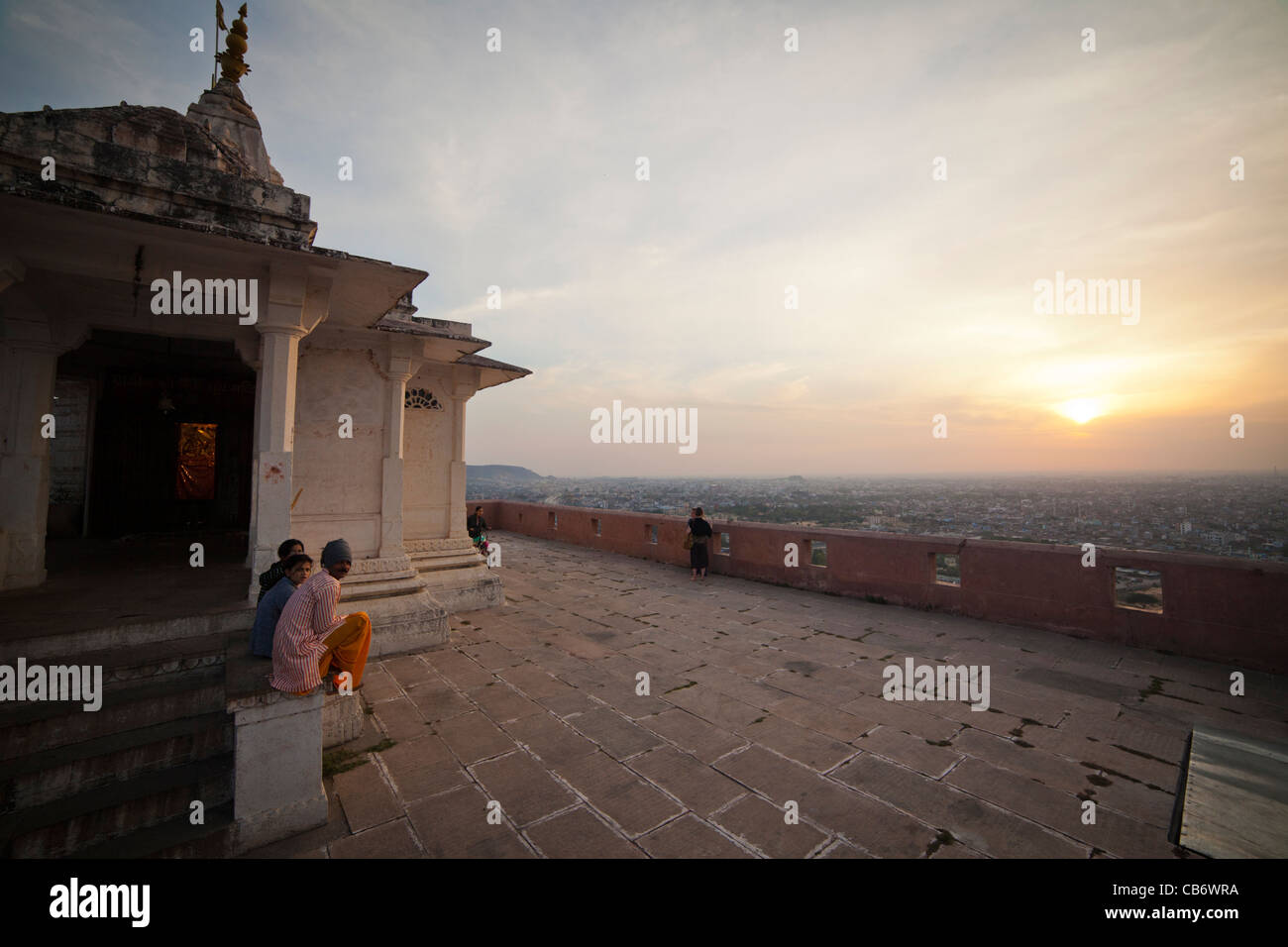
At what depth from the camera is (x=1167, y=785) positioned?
341 centimetres

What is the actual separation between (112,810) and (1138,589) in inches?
399

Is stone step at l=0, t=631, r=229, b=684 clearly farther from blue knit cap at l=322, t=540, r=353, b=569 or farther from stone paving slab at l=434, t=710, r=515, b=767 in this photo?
stone paving slab at l=434, t=710, r=515, b=767

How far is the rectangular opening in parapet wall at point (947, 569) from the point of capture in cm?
775

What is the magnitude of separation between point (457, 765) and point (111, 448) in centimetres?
1312

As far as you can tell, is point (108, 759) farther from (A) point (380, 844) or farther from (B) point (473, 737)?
(B) point (473, 737)

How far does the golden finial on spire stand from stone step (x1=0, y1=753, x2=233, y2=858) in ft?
37.7

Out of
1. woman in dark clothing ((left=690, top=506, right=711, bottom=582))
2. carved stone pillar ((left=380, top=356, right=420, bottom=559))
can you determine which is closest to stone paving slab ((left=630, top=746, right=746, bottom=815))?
carved stone pillar ((left=380, top=356, right=420, bottom=559))

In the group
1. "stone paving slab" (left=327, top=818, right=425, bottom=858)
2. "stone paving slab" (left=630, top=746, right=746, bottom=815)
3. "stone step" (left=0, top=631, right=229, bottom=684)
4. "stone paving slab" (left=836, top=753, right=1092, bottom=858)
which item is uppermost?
"stone step" (left=0, top=631, right=229, bottom=684)

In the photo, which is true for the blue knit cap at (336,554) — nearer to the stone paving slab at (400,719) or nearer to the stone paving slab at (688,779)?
the stone paving slab at (400,719)

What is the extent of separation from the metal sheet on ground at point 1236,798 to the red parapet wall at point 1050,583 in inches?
90.6

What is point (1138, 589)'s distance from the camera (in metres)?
6.39

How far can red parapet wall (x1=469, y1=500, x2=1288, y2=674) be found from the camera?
5535mm
